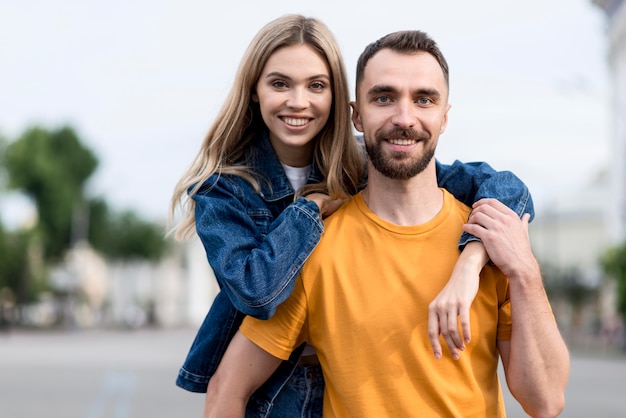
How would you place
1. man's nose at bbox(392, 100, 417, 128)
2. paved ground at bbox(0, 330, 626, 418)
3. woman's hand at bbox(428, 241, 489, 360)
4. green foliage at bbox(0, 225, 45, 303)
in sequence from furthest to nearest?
green foliage at bbox(0, 225, 45, 303) < paved ground at bbox(0, 330, 626, 418) < man's nose at bbox(392, 100, 417, 128) < woman's hand at bbox(428, 241, 489, 360)

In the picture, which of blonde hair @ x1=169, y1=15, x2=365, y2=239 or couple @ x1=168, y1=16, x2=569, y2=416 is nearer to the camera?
couple @ x1=168, y1=16, x2=569, y2=416

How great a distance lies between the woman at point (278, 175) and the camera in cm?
370

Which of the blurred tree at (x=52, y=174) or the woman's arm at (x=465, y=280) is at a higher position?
the blurred tree at (x=52, y=174)

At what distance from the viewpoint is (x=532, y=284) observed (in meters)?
3.35

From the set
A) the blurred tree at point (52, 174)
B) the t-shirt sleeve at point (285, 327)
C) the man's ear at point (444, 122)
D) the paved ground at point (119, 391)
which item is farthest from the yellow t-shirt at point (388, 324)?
the blurred tree at point (52, 174)

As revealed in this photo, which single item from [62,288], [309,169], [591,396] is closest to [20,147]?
[62,288]

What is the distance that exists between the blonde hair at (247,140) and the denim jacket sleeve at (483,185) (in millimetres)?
322

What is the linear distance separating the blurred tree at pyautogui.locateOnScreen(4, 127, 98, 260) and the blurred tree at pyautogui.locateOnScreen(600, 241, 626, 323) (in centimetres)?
4029

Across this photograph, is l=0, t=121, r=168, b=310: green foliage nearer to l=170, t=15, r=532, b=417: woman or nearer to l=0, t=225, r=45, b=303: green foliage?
l=0, t=225, r=45, b=303: green foliage

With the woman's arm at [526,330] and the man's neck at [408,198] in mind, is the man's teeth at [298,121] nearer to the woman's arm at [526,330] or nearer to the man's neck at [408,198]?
the man's neck at [408,198]

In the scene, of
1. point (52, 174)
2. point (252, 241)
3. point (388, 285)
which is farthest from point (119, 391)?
point (52, 174)

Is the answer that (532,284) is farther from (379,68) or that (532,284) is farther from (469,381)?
(379,68)

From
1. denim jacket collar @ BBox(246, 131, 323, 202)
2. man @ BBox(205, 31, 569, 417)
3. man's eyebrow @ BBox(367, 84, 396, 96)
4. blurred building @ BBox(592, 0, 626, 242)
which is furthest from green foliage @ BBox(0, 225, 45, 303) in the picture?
man's eyebrow @ BBox(367, 84, 396, 96)

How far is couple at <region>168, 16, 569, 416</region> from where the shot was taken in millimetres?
3367
